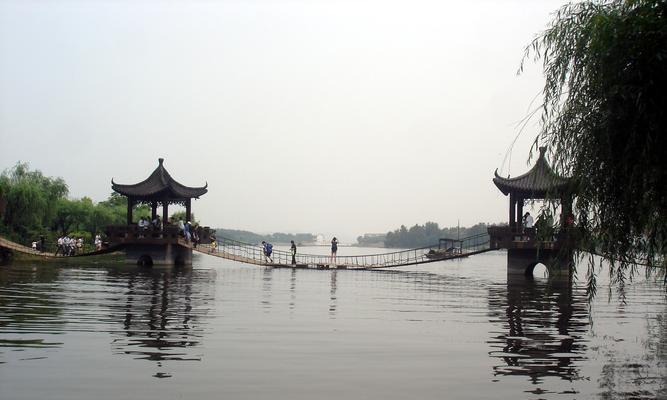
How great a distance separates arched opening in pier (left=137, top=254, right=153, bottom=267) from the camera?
118 ft

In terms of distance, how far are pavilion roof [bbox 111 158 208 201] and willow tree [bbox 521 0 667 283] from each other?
29193 mm

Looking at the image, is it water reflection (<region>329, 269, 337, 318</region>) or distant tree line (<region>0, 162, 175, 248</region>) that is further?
distant tree line (<region>0, 162, 175, 248</region>)

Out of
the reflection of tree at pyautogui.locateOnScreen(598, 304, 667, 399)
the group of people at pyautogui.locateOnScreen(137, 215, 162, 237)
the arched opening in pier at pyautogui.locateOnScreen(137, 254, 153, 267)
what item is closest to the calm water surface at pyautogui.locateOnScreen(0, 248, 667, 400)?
the reflection of tree at pyautogui.locateOnScreen(598, 304, 667, 399)

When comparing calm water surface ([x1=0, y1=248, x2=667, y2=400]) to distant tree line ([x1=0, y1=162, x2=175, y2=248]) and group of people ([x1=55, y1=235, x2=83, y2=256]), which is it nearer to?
group of people ([x1=55, y1=235, x2=83, y2=256])

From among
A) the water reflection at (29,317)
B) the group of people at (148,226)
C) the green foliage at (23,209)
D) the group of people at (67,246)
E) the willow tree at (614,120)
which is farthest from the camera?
the green foliage at (23,209)

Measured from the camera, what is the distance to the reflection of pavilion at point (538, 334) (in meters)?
9.32

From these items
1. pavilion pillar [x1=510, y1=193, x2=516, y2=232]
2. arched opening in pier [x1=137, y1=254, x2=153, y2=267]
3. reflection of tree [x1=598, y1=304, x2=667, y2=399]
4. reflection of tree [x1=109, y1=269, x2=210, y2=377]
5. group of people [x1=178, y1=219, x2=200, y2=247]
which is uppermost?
pavilion pillar [x1=510, y1=193, x2=516, y2=232]

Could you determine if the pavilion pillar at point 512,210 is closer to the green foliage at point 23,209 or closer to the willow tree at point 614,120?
the willow tree at point 614,120

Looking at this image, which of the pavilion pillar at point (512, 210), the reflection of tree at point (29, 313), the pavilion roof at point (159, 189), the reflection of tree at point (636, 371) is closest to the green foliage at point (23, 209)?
the pavilion roof at point (159, 189)

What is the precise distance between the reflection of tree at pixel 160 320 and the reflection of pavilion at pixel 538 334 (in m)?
4.66

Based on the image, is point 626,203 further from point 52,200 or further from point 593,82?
point 52,200

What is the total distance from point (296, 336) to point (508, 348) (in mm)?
3615

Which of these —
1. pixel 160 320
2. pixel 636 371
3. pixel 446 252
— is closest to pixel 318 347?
pixel 160 320

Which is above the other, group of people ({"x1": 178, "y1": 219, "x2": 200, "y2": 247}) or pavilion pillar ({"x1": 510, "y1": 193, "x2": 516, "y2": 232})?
pavilion pillar ({"x1": 510, "y1": 193, "x2": 516, "y2": 232})
